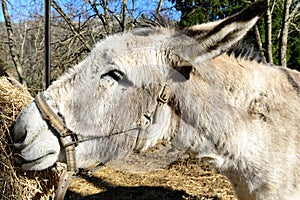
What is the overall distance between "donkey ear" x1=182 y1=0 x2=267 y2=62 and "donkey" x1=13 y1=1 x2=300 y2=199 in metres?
0.04

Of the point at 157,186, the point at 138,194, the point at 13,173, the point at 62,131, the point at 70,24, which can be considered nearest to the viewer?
the point at 62,131

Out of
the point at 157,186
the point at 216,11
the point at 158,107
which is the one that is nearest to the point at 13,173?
the point at 158,107

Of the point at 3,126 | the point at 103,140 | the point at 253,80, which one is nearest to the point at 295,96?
the point at 253,80

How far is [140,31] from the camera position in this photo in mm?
1961

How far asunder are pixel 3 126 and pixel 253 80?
178 centimetres

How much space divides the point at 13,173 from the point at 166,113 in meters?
1.19

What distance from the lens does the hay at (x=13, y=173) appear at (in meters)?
2.22

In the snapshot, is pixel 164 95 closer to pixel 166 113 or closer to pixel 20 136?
pixel 166 113

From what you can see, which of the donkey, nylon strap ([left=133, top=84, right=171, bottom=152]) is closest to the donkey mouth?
the donkey

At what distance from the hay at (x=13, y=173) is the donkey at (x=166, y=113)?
0.32 meters

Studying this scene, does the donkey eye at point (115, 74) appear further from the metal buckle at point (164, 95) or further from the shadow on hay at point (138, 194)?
the shadow on hay at point (138, 194)

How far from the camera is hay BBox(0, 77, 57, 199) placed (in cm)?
222

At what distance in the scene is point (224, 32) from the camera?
1.58 metres

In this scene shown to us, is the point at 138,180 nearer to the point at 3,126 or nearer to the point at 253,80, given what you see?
the point at 3,126
